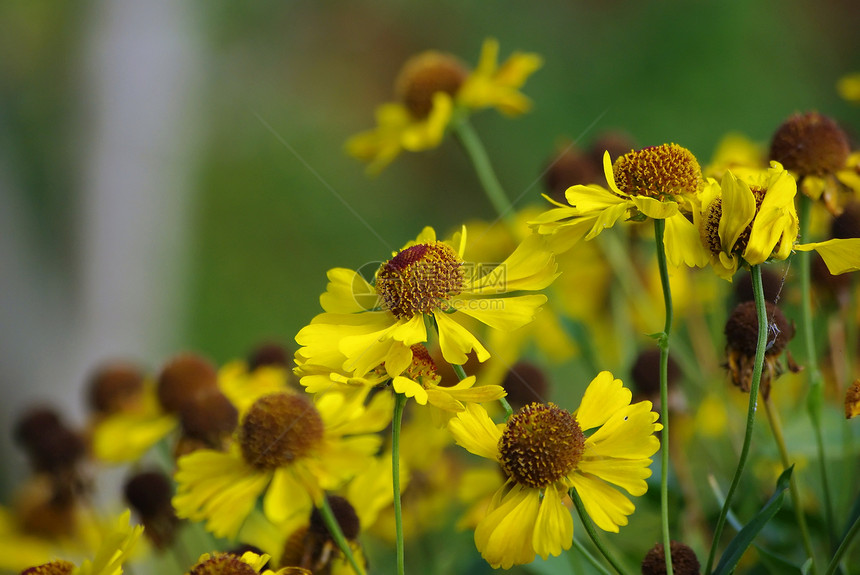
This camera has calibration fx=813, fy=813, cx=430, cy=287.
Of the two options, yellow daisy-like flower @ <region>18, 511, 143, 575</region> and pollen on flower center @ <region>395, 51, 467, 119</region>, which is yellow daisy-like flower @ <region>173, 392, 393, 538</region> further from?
pollen on flower center @ <region>395, 51, 467, 119</region>

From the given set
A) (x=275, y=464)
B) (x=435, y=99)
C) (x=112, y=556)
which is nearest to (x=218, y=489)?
(x=275, y=464)

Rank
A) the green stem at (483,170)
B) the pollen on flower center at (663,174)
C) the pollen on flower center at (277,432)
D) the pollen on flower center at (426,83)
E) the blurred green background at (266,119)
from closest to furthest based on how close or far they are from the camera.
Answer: the pollen on flower center at (663,174), the pollen on flower center at (277,432), the green stem at (483,170), the pollen on flower center at (426,83), the blurred green background at (266,119)

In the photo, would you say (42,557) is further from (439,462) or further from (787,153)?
(787,153)

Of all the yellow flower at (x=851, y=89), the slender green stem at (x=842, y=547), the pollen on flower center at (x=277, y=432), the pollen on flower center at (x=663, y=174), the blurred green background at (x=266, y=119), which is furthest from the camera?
the blurred green background at (x=266, y=119)

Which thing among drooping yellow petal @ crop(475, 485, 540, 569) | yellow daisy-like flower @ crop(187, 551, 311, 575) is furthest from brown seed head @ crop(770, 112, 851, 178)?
yellow daisy-like flower @ crop(187, 551, 311, 575)

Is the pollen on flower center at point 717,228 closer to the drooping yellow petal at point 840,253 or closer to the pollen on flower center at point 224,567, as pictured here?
the drooping yellow petal at point 840,253

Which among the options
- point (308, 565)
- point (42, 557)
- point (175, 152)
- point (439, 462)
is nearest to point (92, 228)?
point (175, 152)

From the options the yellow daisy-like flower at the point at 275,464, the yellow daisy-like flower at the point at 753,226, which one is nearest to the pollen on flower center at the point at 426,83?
the yellow daisy-like flower at the point at 275,464

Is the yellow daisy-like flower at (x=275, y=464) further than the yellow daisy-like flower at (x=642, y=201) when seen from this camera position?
Yes

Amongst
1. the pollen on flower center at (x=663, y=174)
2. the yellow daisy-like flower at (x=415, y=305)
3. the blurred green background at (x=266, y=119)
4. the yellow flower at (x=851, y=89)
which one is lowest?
the blurred green background at (x=266, y=119)
